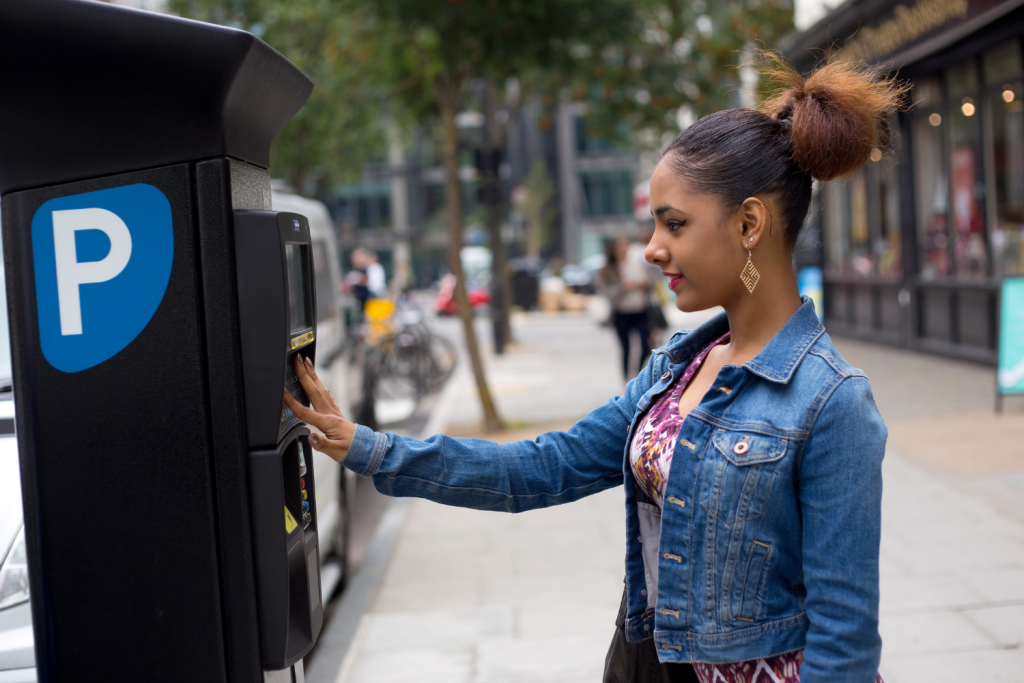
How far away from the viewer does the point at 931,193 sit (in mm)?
12367

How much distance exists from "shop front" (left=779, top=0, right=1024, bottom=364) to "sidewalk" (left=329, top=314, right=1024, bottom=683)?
2931mm

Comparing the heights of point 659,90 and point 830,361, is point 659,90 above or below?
above

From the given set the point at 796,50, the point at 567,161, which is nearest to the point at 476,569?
the point at 796,50

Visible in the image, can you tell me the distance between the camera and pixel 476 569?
540 centimetres

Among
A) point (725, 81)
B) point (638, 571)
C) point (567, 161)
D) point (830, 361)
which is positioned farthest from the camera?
point (567, 161)

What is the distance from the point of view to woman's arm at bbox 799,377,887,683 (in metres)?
1.59

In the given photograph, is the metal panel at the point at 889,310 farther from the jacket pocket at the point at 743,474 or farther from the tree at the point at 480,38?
the jacket pocket at the point at 743,474

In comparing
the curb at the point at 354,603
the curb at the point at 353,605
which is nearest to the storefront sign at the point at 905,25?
the curb at the point at 354,603

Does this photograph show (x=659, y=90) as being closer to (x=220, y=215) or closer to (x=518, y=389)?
(x=518, y=389)

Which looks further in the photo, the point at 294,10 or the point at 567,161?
the point at 567,161

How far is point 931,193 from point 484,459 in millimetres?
11756

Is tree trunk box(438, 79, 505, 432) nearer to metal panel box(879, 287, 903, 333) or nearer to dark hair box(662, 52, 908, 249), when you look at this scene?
metal panel box(879, 287, 903, 333)

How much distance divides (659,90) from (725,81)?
11.4 ft

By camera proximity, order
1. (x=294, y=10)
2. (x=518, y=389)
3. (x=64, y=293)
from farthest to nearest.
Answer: (x=294, y=10), (x=518, y=389), (x=64, y=293)
